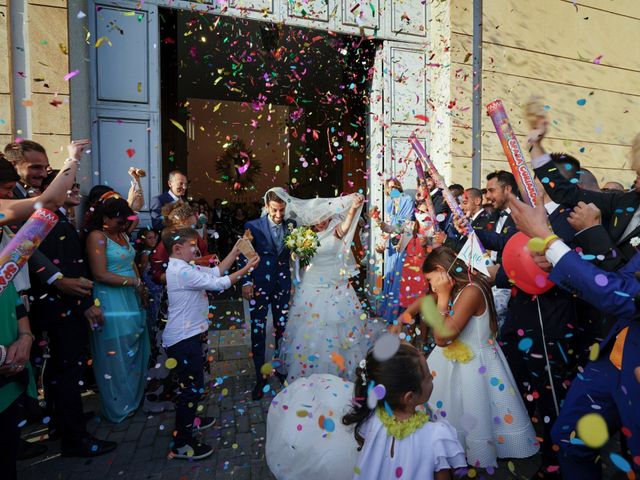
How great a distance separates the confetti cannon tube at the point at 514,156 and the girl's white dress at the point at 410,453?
3.86ft

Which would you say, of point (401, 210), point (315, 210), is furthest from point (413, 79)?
point (315, 210)

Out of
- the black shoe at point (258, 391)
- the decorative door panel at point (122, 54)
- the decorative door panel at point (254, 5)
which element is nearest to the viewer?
the black shoe at point (258, 391)

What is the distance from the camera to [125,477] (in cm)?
281

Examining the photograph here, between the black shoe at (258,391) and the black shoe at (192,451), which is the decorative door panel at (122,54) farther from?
the black shoe at (192,451)

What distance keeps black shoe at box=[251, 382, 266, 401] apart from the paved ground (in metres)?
0.05

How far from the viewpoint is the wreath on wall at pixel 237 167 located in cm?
1435

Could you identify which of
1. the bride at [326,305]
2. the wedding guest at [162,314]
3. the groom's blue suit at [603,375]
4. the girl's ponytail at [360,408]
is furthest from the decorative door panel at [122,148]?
the groom's blue suit at [603,375]

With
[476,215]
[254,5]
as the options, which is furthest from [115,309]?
[254,5]

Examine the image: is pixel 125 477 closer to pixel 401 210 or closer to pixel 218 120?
pixel 401 210

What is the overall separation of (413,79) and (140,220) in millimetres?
4857

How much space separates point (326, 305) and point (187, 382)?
1784 millimetres

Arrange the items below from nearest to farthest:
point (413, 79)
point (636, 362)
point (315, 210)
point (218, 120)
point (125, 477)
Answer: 1. point (636, 362)
2. point (125, 477)
3. point (315, 210)
4. point (413, 79)
5. point (218, 120)

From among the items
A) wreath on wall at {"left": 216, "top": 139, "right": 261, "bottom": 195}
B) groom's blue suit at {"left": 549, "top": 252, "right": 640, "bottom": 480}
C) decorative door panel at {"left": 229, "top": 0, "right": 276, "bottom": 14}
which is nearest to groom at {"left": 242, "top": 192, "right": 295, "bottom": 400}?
groom's blue suit at {"left": 549, "top": 252, "right": 640, "bottom": 480}

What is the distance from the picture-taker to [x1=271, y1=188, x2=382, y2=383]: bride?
13.7ft
